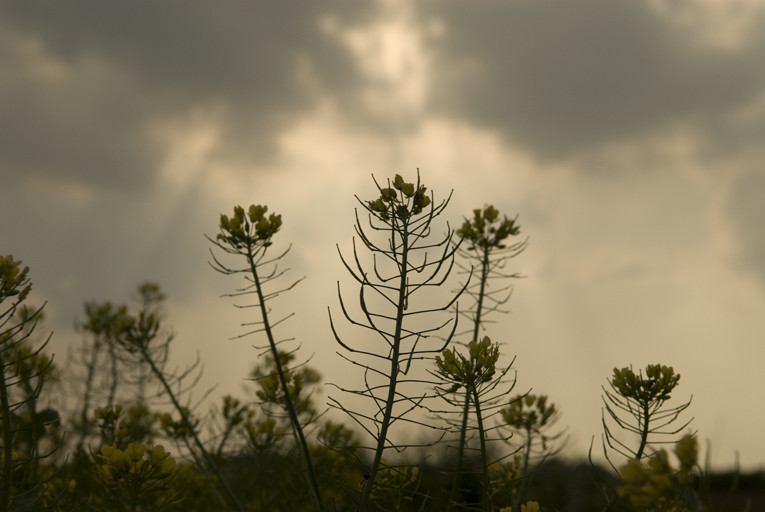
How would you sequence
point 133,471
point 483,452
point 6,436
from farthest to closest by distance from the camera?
1. point 133,471
2. point 483,452
3. point 6,436

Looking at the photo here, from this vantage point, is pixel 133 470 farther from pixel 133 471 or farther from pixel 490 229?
pixel 490 229

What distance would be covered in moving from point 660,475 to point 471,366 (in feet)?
5.07

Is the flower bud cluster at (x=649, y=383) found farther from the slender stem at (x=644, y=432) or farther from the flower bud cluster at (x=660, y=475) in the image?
the flower bud cluster at (x=660, y=475)

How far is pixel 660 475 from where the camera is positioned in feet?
5.84

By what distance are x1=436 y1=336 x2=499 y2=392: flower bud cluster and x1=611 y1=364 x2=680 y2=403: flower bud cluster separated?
3.24 feet

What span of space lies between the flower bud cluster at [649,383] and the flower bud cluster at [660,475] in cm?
200

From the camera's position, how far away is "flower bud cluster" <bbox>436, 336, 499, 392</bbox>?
10.8 ft

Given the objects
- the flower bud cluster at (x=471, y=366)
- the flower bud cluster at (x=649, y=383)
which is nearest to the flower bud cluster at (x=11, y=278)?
the flower bud cluster at (x=471, y=366)

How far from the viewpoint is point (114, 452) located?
11.0 feet

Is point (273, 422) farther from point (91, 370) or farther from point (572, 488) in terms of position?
point (572, 488)

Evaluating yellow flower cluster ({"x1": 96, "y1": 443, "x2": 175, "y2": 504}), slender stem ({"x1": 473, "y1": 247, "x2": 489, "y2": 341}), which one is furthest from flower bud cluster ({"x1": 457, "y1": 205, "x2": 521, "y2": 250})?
yellow flower cluster ({"x1": 96, "y1": 443, "x2": 175, "y2": 504})

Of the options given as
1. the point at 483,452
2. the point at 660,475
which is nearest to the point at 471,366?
the point at 483,452

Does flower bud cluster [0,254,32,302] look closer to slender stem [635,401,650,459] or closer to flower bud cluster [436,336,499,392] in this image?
flower bud cluster [436,336,499,392]

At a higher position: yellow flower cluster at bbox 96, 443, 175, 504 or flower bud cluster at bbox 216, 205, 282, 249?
flower bud cluster at bbox 216, 205, 282, 249
